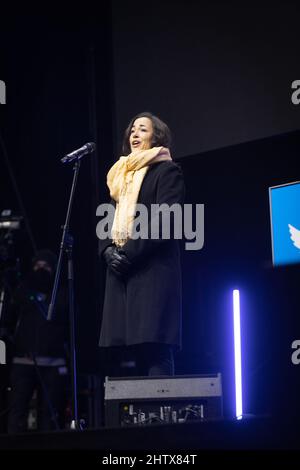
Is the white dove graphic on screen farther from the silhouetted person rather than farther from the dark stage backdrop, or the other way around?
the silhouetted person

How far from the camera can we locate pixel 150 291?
2.95m

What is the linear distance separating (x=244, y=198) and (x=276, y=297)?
3.31m

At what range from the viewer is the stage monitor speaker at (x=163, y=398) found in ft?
9.13

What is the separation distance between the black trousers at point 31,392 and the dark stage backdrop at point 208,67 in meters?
1.73

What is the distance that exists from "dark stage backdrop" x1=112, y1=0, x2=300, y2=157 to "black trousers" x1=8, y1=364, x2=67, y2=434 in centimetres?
173

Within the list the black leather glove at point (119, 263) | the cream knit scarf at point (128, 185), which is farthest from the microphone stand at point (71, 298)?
the black leather glove at point (119, 263)

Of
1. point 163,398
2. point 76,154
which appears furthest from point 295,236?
point 163,398

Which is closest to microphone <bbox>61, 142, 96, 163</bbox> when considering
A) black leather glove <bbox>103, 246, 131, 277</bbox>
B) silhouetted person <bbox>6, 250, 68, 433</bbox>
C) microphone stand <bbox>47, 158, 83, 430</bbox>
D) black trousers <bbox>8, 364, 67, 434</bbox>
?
microphone stand <bbox>47, 158, 83, 430</bbox>

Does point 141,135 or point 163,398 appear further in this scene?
point 141,135

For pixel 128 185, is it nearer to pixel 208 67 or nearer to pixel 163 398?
pixel 163 398

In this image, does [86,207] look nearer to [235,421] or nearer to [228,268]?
[228,268]

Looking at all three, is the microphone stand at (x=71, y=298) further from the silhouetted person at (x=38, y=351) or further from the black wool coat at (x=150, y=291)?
the silhouetted person at (x=38, y=351)

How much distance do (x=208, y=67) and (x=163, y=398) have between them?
8.40 ft
